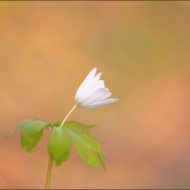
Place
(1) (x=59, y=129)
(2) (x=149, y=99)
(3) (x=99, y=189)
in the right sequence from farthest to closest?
(2) (x=149, y=99)
(3) (x=99, y=189)
(1) (x=59, y=129)

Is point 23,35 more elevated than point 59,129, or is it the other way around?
point 23,35

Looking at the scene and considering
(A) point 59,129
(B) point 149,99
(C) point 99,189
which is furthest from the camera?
(B) point 149,99

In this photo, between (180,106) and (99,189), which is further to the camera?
(180,106)

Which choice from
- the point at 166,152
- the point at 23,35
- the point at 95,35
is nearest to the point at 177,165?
the point at 166,152

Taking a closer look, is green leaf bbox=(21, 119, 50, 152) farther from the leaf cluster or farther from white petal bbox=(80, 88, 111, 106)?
white petal bbox=(80, 88, 111, 106)

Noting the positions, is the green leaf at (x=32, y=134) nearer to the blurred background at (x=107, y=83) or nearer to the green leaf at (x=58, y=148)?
the green leaf at (x=58, y=148)

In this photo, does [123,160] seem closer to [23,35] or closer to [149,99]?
[149,99]

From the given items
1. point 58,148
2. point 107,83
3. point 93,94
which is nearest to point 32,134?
point 58,148

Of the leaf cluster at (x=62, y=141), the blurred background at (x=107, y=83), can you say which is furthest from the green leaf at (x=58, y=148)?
the blurred background at (x=107, y=83)
